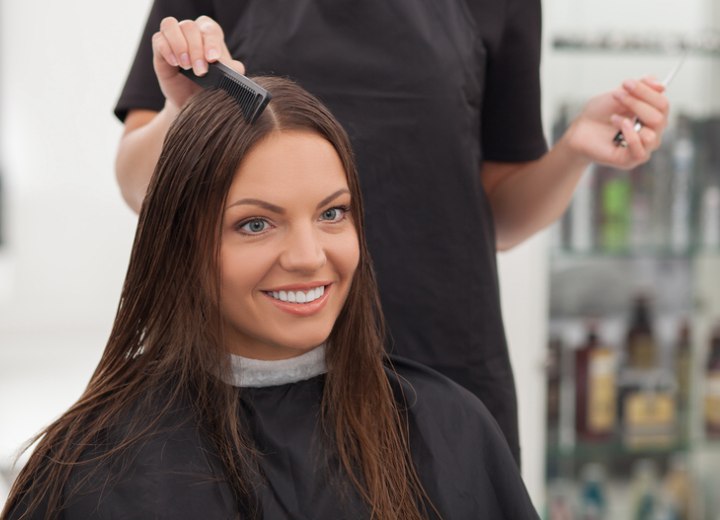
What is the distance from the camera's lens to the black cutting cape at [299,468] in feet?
3.60

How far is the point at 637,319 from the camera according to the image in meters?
2.68

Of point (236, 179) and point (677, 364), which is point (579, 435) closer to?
point (677, 364)

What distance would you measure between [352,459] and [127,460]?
265mm

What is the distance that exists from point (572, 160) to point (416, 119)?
0.87ft

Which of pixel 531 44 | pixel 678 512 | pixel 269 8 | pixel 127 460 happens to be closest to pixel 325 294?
pixel 127 460

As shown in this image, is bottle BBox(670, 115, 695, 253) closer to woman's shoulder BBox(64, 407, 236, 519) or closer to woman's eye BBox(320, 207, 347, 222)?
woman's eye BBox(320, 207, 347, 222)

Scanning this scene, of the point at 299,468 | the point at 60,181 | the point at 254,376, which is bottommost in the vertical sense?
the point at 299,468

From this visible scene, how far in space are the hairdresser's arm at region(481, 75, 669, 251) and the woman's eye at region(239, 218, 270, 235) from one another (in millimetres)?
545

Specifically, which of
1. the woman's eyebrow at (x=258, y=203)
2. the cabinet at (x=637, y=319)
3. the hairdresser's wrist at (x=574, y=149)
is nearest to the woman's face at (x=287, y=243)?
the woman's eyebrow at (x=258, y=203)

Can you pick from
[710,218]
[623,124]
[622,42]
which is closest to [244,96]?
[623,124]

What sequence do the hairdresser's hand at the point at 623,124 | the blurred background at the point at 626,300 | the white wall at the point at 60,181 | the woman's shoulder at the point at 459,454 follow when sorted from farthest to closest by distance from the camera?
the white wall at the point at 60,181 < the blurred background at the point at 626,300 < the hairdresser's hand at the point at 623,124 < the woman's shoulder at the point at 459,454

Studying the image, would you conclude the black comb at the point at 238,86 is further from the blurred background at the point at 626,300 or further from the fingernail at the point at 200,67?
the blurred background at the point at 626,300

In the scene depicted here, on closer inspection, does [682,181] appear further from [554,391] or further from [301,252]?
[301,252]

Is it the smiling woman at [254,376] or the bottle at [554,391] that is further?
the bottle at [554,391]
